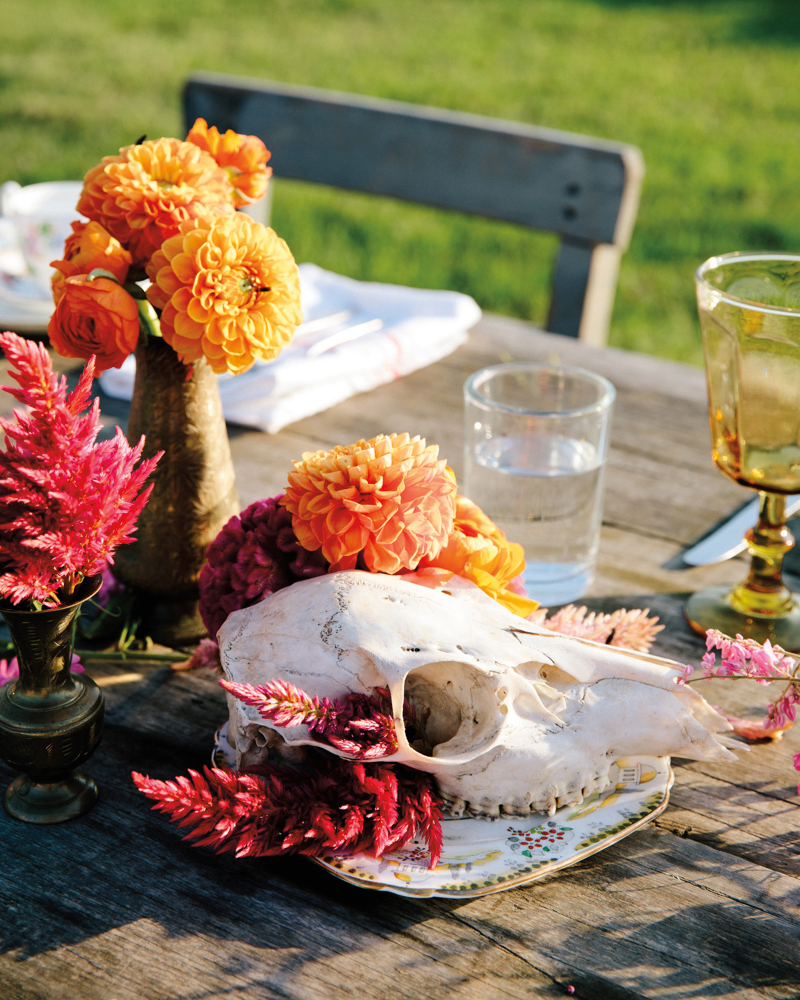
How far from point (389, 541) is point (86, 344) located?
0.94 feet

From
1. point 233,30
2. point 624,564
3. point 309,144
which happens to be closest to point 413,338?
point 624,564

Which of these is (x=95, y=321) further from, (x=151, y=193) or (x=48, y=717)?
(x=48, y=717)

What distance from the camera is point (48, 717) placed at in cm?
75

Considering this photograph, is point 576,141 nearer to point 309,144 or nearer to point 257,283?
point 309,144

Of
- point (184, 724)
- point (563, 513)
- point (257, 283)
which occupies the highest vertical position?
point (257, 283)

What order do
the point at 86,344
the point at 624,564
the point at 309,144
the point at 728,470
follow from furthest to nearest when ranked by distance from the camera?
1. the point at 309,144
2. the point at 624,564
3. the point at 728,470
4. the point at 86,344

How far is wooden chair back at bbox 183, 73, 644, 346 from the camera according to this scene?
Result: 1.93 meters

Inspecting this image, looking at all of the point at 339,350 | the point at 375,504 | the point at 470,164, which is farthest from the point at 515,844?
the point at 470,164

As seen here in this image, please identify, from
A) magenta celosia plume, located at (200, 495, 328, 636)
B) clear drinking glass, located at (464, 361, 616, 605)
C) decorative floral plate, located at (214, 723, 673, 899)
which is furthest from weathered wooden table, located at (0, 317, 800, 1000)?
clear drinking glass, located at (464, 361, 616, 605)

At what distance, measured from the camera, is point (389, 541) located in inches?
29.6

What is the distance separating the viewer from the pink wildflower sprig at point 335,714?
678mm

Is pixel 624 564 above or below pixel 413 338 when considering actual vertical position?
below

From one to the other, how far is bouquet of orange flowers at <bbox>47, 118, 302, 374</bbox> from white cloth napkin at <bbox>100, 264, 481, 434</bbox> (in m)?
0.52

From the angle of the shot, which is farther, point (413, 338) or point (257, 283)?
point (413, 338)
